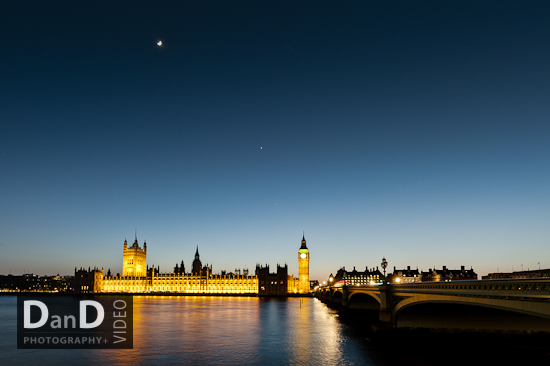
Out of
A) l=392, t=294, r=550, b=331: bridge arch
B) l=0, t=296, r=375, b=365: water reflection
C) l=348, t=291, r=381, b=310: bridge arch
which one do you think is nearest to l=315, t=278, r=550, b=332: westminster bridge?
l=392, t=294, r=550, b=331: bridge arch

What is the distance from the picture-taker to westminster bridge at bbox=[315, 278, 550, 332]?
20.6 m

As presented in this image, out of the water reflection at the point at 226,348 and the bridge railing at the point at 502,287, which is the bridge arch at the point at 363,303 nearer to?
the water reflection at the point at 226,348

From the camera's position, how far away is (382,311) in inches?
1828

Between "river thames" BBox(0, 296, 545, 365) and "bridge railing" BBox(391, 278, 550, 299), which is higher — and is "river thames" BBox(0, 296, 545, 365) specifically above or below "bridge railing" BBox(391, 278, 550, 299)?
below

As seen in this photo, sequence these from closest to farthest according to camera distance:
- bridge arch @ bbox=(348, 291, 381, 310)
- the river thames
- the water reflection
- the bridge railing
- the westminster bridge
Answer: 1. the bridge railing
2. the westminster bridge
3. the river thames
4. the water reflection
5. bridge arch @ bbox=(348, 291, 381, 310)

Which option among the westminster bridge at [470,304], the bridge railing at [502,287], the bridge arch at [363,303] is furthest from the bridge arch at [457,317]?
the bridge arch at [363,303]

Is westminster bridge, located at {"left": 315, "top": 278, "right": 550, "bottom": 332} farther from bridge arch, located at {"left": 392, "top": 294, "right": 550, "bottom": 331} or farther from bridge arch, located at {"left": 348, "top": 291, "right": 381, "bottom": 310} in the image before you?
bridge arch, located at {"left": 348, "top": 291, "right": 381, "bottom": 310}

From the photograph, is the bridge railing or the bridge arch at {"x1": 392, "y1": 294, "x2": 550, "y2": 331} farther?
the bridge arch at {"x1": 392, "y1": 294, "x2": 550, "y2": 331}

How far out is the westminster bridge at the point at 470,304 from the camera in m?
20.6

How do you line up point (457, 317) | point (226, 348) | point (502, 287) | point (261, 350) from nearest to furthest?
1. point (502, 287)
2. point (261, 350)
3. point (226, 348)
4. point (457, 317)

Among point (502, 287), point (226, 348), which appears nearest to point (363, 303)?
point (226, 348)

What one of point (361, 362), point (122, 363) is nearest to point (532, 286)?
point (361, 362)

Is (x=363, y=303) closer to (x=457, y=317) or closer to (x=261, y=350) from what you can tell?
(x=457, y=317)

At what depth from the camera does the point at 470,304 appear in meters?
27.4
